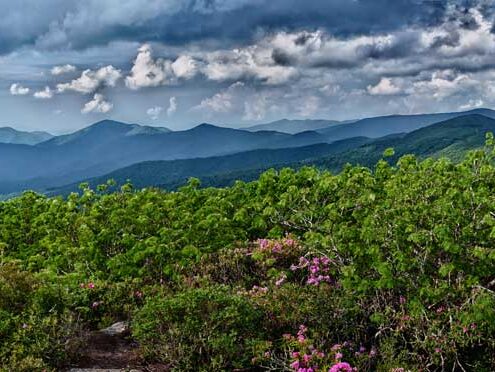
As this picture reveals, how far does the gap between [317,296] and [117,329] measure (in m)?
3.78

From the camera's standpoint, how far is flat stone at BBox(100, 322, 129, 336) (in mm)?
10258

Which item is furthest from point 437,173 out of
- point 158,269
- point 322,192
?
point 158,269

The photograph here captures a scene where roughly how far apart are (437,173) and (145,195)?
8477mm

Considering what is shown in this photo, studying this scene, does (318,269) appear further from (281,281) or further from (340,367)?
(340,367)

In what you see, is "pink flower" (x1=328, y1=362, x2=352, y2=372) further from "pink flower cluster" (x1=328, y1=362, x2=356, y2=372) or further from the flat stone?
the flat stone

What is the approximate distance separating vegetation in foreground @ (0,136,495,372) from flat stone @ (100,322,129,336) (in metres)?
0.38

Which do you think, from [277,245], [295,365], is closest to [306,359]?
[295,365]

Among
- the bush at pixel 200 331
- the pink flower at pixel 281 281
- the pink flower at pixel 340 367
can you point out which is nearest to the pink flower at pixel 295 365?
the pink flower at pixel 340 367

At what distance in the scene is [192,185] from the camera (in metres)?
17.3

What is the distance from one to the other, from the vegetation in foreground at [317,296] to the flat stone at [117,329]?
382 mm

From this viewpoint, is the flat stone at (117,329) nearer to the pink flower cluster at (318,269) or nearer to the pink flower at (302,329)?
the pink flower at (302,329)

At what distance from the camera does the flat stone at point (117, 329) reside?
10.3 meters

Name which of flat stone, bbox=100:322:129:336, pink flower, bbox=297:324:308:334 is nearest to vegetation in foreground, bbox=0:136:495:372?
pink flower, bbox=297:324:308:334

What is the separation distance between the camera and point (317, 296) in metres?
9.60
